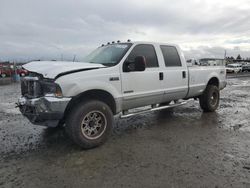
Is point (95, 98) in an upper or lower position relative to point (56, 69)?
lower

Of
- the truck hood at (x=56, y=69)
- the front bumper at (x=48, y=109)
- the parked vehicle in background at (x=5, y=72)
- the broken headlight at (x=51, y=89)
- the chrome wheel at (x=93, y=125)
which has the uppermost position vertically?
the parked vehicle in background at (x=5, y=72)

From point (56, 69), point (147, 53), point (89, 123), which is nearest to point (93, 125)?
point (89, 123)

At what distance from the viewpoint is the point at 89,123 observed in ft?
14.6

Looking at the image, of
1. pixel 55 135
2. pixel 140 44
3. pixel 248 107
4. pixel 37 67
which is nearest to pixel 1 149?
pixel 55 135

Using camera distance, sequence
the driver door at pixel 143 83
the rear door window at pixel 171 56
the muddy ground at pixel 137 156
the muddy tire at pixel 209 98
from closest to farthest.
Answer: the muddy ground at pixel 137 156 → the driver door at pixel 143 83 → the rear door window at pixel 171 56 → the muddy tire at pixel 209 98

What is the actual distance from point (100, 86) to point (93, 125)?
2.45ft

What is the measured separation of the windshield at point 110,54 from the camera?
16.5 ft

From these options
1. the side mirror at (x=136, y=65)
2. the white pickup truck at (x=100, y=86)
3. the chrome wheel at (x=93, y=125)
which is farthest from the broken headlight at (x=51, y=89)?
the side mirror at (x=136, y=65)

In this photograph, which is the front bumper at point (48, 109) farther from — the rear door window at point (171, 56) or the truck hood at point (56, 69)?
the rear door window at point (171, 56)

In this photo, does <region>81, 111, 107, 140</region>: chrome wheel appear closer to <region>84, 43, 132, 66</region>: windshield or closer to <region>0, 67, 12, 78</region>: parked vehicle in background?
<region>84, 43, 132, 66</region>: windshield

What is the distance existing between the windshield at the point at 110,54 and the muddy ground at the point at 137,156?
1639mm

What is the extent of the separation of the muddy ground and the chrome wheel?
11.7 inches

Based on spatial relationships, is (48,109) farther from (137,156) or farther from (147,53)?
(147,53)

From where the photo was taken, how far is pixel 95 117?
4488 mm
